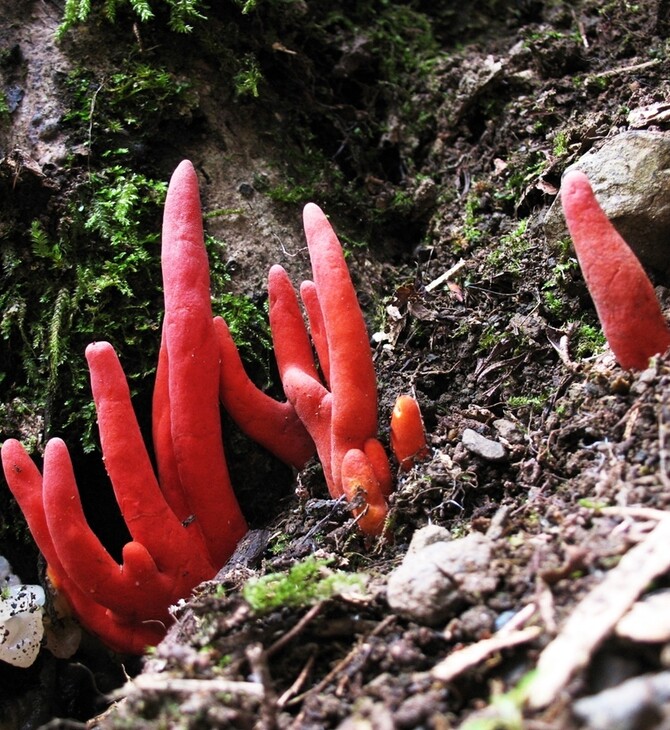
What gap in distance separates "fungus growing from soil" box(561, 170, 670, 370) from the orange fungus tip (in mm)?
623

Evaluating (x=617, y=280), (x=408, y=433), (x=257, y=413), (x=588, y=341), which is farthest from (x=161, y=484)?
(x=617, y=280)

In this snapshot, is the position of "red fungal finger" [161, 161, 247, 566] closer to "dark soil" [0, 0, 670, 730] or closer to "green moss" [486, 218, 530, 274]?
"dark soil" [0, 0, 670, 730]

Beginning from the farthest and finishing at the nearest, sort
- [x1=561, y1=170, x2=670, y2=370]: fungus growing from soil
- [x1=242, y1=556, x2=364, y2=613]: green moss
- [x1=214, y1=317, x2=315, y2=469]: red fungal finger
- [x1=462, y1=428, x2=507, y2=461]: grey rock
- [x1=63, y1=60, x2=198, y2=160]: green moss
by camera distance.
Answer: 1. [x1=63, y1=60, x2=198, y2=160]: green moss
2. [x1=214, y1=317, x2=315, y2=469]: red fungal finger
3. [x1=462, y1=428, x2=507, y2=461]: grey rock
4. [x1=561, y1=170, x2=670, y2=370]: fungus growing from soil
5. [x1=242, y1=556, x2=364, y2=613]: green moss

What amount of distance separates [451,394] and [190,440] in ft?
2.98

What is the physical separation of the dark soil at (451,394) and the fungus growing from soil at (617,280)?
0.32 ft

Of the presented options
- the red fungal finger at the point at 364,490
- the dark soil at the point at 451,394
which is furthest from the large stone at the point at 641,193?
the red fungal finger at the point at 364,490

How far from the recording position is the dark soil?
1314 millimetres

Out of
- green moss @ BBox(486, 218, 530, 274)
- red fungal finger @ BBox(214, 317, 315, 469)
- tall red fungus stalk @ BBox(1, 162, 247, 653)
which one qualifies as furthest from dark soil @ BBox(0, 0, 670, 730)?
tall red fungus stalk @ BBox(1, 162, 247, 653)

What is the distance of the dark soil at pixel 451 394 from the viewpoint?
1.31 m

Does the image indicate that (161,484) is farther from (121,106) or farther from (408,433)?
(121,106)

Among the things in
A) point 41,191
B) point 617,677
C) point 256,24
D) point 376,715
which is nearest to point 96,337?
point 41,191

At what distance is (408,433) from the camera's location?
2.15 meters

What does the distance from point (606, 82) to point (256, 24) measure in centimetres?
156

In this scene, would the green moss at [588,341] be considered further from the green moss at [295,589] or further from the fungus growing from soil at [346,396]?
the green moss at [295,589]
